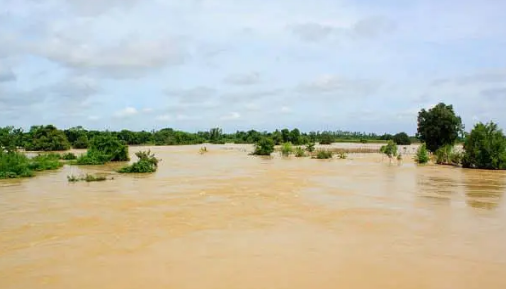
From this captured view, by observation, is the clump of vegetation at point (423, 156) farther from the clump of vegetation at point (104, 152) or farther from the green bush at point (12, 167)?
the green bush at point (12, 167)

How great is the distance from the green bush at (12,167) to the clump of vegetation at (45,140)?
2309 centimetres

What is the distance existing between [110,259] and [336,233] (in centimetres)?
437

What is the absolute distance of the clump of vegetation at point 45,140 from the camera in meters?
39.9

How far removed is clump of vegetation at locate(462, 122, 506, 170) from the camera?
2436 centimetres

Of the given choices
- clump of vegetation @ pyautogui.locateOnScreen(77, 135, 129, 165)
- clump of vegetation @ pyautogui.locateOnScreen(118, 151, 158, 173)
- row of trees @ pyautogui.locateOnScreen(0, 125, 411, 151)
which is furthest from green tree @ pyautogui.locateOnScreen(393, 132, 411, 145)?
clump of vegetation @ pyautogui.locateOnScreen(118, 151, 158, 173)

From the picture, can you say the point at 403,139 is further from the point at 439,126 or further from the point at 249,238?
the point at 249,238

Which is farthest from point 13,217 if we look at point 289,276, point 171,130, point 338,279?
point 171,130

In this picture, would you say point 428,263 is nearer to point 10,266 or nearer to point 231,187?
point 10,266

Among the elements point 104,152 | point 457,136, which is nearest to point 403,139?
point 457,136

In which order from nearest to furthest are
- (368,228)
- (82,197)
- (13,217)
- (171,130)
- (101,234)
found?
(101,234) < (368,228) < (13,217) < (82,197) < (171,130)

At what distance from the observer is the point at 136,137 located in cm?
6331

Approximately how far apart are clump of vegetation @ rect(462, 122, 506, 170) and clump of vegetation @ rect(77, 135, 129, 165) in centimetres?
2236

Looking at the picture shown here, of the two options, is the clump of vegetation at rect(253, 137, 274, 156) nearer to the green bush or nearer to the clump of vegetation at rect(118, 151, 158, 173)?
the clump of vegetation at rect(118, 151, 158, 173)

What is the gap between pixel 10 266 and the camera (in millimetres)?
6223
